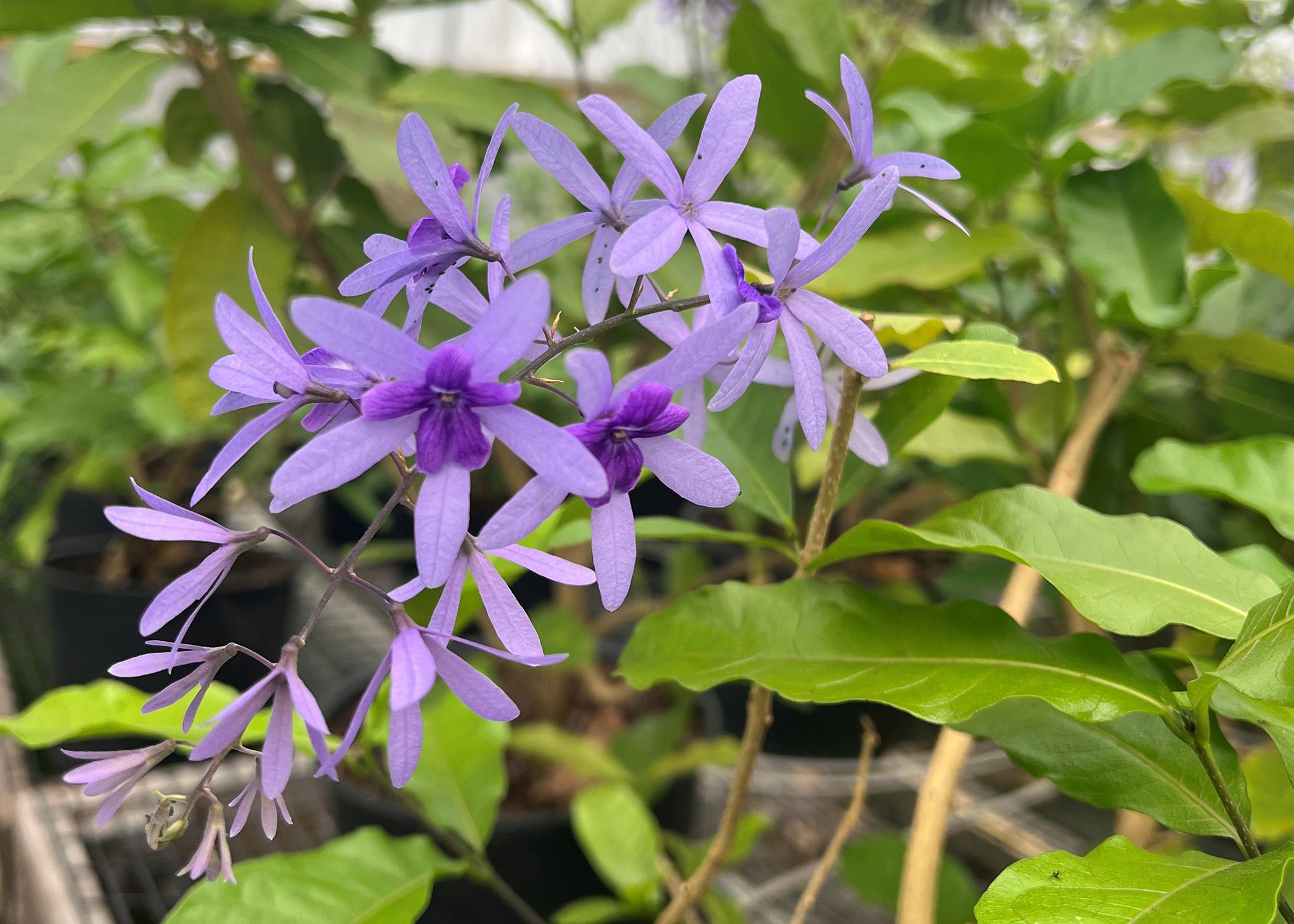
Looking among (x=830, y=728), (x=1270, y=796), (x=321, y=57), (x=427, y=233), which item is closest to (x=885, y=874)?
(x=830, y=728)

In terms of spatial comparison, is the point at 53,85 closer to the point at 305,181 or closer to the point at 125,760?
the point at 305,181

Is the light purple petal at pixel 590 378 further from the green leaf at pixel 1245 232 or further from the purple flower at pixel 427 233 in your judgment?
the green leaf at pixel 1245 232

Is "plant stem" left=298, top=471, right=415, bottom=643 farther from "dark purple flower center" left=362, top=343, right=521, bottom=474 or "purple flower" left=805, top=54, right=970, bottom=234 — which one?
"purple flower" left=805, top=54, right=970, bottom=234

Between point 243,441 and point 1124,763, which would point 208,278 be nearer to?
point 243,441

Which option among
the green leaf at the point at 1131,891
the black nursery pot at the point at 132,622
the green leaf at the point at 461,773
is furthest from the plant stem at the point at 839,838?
the black nursery pot at the point at 132,622

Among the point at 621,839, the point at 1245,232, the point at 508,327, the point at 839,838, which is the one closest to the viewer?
the point at 508,327

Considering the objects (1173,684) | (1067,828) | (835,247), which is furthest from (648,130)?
(1067,828)
